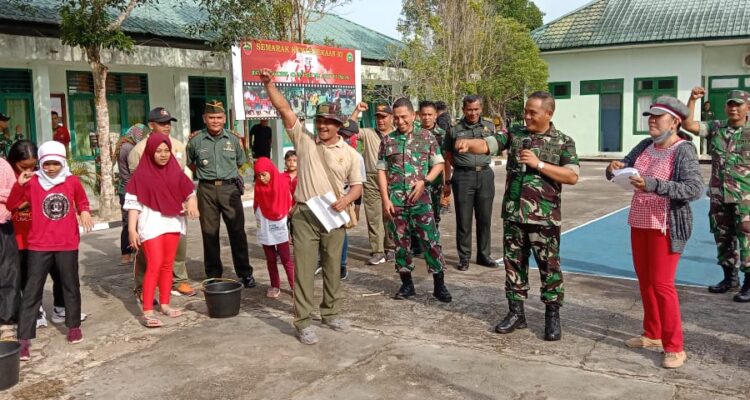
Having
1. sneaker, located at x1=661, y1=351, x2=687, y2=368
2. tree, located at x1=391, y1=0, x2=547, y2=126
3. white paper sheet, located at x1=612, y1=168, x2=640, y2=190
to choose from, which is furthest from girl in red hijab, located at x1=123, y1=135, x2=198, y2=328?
tree, located at x1=391, y1=0, x2=547, y2=126

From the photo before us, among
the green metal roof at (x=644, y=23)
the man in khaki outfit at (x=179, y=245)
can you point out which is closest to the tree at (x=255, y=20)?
the man in khaki outfit at (x=179, y=245)

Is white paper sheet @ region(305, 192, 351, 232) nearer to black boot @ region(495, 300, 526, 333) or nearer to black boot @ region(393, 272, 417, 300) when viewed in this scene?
black boot @ region(393, 272, 417, 300)

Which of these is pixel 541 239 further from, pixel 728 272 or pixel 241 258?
pixel 241 258

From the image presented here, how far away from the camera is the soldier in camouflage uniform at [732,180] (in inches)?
248

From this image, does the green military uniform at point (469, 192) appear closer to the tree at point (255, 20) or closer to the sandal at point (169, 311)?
the sandal at point (169, 311)

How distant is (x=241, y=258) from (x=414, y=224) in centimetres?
201

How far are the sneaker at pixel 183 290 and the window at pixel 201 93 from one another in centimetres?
1347

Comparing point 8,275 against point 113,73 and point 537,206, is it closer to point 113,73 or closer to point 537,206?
point 537,206

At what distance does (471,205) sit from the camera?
810cm

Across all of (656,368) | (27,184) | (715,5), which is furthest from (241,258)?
(715,5)

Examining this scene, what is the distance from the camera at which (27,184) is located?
17.8ft

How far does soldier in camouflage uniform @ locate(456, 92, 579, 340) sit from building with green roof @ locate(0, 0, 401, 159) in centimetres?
1134

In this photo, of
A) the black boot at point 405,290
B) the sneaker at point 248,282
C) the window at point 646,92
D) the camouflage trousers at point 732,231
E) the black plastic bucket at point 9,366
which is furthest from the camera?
the window at point 646,92

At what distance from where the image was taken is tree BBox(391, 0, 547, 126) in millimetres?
22875
